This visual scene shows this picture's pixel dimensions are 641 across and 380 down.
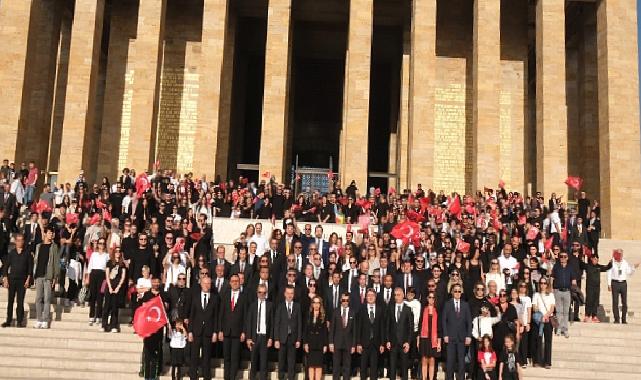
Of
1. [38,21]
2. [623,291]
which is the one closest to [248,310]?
[623,291]

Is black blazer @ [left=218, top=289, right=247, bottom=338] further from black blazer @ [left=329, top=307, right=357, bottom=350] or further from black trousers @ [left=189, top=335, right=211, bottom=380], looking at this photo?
black blazer @ [left=329, top=307, right=357, bottom=350]

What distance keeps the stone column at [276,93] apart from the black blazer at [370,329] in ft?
46.5

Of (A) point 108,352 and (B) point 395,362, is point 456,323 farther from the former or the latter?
(A) point 108,352

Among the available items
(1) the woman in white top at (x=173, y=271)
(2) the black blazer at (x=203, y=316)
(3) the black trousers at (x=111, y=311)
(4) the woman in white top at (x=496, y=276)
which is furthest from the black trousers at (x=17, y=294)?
(4) the woman in white top at (x=496, y=276)

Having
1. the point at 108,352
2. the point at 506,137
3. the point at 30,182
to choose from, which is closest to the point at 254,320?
the point at 108,352

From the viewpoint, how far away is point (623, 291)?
47.8ft

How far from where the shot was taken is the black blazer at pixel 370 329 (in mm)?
11141

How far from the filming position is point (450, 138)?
2923cm

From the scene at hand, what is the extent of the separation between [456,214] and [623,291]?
5.05 metres

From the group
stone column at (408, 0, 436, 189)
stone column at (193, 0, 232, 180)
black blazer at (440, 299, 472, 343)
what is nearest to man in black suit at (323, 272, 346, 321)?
black blazer at (440, 299, 472, 343)

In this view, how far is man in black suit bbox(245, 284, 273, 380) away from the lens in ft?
36.5

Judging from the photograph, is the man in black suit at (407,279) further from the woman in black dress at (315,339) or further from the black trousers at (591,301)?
the black trousers at (591,301)

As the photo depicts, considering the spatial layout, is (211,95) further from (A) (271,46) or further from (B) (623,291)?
(B) (623,291)

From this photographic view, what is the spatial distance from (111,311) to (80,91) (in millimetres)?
15606
